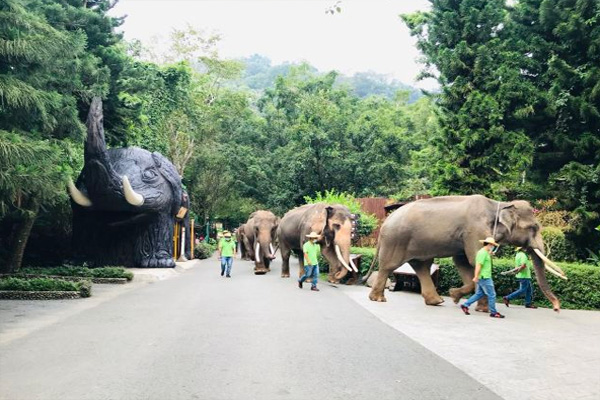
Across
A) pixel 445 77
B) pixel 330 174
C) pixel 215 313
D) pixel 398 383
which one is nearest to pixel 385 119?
pixel 330 174

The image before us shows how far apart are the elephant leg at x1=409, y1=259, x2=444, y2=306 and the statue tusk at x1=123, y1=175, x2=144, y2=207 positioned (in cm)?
877

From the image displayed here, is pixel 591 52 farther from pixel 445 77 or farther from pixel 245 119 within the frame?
pixel 245 119

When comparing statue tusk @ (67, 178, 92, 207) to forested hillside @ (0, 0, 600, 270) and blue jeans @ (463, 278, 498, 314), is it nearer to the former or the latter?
forested hillside @ (0, 0, 600, 270)

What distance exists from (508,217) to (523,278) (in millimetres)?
1393

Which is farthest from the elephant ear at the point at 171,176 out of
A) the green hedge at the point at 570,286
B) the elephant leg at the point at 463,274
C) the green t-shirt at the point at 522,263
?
the green t-shirt at the point at 522,263

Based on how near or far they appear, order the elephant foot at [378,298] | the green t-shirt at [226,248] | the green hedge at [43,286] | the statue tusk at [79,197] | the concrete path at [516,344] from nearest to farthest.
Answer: the concrete path at [516,344] → the green hedge at [43,286] → the elephant foot at [378,298] → the statue tusk at [79,197] → the green t-shirt at [226,248]

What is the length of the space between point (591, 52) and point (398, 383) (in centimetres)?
1470

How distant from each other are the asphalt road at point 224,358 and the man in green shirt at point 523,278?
133 inches

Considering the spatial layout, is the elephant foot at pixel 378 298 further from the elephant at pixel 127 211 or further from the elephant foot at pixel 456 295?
the elephant at pixel 127 211

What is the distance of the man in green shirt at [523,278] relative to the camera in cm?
1170

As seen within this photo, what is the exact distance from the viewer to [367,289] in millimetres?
15594

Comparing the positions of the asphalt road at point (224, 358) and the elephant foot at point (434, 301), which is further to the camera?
the elephant foot at point (434, 301)

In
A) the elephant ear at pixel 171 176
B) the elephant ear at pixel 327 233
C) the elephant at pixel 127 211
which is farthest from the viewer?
the elephant ear at pixel 171 176

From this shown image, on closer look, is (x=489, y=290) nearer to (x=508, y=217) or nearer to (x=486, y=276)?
(x=486, y=276)
